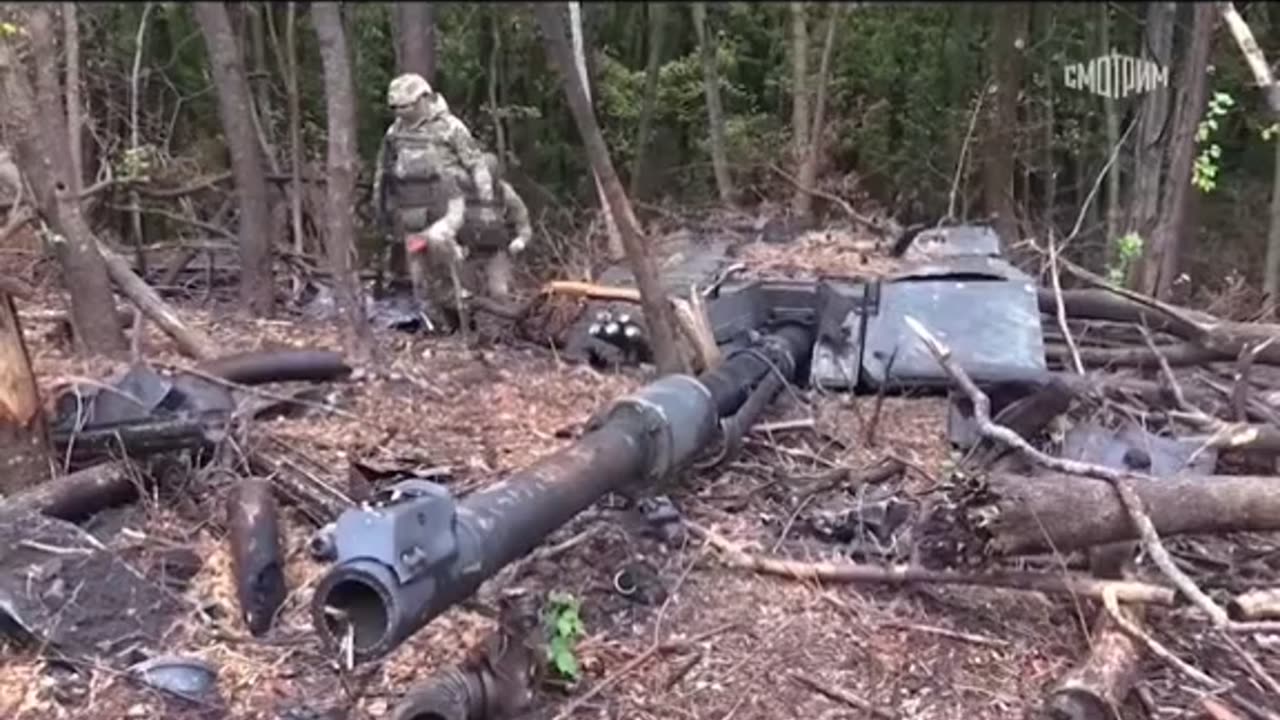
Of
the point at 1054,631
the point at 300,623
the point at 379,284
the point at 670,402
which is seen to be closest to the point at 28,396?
the point at 300,623

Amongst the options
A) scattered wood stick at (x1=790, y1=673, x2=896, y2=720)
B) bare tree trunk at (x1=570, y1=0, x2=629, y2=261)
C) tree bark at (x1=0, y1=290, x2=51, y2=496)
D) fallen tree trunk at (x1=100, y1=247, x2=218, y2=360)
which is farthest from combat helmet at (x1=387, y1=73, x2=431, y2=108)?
scattered wood stick at (x1=790, y1=673, x2=896, y2=720)

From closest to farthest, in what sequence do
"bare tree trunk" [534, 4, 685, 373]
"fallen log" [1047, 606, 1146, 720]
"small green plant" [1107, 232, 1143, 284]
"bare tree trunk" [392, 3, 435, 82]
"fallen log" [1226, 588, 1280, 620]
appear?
1. "bare tree trunk" [392, 3, 435, 82]
2. "fallen log" [1047, 606, 1146, 720]
3. "fallen log" [1226, 588, 1280, 620]
4. "bare tree trunk" [534, 4, 685, 373]
5. "small green plant" [1107, 232, 1143, 284]

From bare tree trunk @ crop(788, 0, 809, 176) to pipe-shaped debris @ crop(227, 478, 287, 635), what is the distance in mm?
2192

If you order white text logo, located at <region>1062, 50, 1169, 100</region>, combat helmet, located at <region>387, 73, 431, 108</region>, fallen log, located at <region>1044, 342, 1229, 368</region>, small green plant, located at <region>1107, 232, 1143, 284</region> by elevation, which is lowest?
small green plant, located at <region>1107, 232, 1143, 284</region>

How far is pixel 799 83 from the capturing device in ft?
15.4

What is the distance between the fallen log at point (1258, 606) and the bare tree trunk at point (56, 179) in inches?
184

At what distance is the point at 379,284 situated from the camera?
8.85 m

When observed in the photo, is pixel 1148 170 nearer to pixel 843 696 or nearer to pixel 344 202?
pixel 344 202

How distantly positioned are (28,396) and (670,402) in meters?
2.23

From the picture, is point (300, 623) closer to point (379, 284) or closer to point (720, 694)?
point (720, 694)

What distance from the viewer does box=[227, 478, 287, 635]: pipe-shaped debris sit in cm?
420

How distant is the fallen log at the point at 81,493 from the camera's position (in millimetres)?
4449

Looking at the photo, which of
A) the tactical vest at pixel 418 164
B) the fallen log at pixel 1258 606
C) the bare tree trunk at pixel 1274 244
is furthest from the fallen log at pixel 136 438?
the bare tree trunk at pixel 1274 244

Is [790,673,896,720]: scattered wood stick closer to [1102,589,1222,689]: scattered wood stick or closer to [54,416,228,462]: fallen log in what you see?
[1102,589,1222,689]: scattered wood stick
